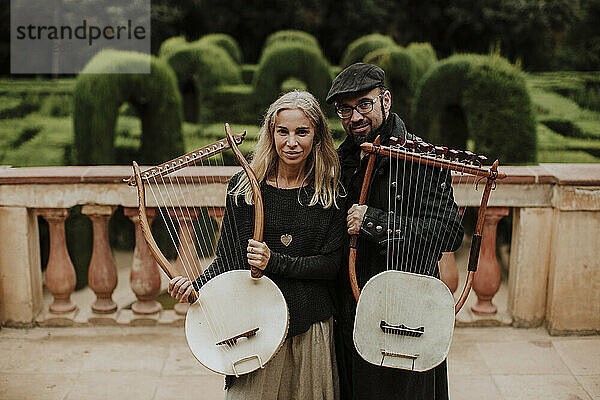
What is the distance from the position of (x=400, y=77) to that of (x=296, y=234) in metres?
9.84

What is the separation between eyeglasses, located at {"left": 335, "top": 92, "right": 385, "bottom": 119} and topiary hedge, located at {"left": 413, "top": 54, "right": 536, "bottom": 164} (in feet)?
18.8

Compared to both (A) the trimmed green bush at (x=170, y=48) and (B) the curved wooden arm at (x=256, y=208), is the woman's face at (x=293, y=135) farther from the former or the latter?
(A) the trimmed green bush at (x=170, y=48)

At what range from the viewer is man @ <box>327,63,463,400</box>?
8.12 ft

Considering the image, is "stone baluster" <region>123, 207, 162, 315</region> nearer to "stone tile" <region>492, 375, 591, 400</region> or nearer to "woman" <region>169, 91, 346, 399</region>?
"woman" <region>169, 91, 346, 399</region>

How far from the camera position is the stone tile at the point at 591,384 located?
3.47 metres

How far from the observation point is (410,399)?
2.66 meters

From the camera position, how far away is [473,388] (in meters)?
3.58

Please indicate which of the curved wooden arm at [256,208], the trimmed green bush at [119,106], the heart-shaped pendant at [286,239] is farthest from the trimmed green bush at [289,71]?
the curved wooden arm at [256,208]

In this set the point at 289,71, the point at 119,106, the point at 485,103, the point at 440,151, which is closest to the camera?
the point at 440,151

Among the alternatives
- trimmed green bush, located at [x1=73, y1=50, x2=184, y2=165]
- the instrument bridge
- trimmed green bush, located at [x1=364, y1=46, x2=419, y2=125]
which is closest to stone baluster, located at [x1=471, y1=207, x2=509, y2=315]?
the instrument bridge

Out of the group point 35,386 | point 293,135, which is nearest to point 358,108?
point 293,135

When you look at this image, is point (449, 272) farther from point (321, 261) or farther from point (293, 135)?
point (293, 135)

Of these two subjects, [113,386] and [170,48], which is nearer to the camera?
[113,386]

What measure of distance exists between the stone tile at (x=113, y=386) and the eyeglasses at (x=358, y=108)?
1.88 m
